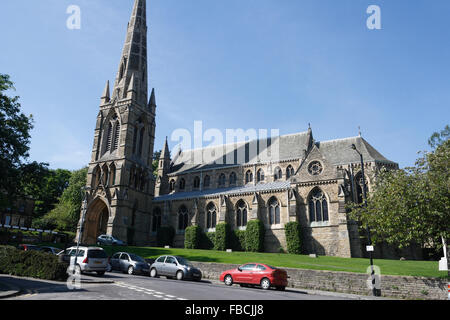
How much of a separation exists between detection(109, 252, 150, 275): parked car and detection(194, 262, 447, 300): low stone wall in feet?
30.6

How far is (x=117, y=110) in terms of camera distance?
46.2 metres

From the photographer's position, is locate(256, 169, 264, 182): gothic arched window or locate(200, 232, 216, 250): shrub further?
locate(256, 169, 264, 182): gothic arched window

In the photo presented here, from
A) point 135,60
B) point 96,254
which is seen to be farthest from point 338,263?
point 135,60

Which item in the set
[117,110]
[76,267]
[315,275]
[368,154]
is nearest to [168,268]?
[76,267]

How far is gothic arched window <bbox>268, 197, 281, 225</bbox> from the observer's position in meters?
35.9

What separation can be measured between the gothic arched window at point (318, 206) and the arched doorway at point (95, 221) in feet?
89.7

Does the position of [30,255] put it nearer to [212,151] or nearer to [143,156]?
[143,156]

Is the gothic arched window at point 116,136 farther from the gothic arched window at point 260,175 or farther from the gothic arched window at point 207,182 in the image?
the gothic arched window at point 260,175

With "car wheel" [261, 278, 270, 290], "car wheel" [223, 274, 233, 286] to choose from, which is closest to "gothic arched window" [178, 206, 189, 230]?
"car wheel" [223, 274, 233, 286]

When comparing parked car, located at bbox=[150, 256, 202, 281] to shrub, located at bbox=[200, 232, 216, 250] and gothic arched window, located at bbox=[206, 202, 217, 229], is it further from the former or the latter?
gothic arched window, located at bbox=[206, 202, 217, 229]

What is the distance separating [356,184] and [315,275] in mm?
22663

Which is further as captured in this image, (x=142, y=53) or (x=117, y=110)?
(x=142, y=53)

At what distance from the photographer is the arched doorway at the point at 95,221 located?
4216 cm

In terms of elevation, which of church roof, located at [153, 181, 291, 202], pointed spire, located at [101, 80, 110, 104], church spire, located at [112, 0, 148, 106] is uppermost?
church spire, located at [112, 0, 148, 106]
